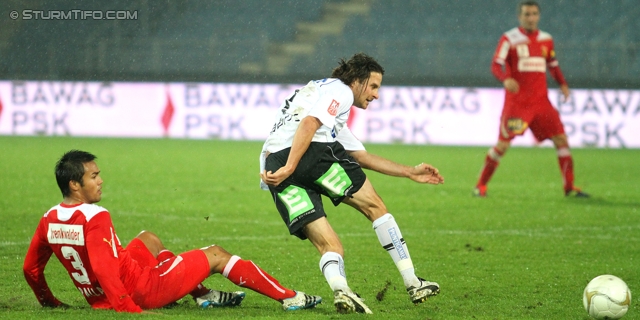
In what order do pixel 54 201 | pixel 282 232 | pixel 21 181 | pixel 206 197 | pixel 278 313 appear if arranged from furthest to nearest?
1. pixel 21 181
2. pixel 206 197
3. pixel 54 201
4. pixel 282 232
5. pixel 278 313

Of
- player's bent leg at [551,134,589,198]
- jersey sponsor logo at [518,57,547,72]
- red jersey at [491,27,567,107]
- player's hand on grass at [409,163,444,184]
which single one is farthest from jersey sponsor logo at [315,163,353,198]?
jersey sponsor logo at [518,57,547,72]

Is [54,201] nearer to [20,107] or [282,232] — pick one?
[282,232]

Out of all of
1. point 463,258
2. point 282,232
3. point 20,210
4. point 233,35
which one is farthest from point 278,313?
point 233,35

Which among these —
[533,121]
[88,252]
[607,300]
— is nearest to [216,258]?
[88,252]

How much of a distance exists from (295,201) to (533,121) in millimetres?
6752

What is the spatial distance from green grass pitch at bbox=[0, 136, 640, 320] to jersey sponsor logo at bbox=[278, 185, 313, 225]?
561mm

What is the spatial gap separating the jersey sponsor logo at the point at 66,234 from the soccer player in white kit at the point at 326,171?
1023 mm

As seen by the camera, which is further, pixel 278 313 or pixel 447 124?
pixel 447 124

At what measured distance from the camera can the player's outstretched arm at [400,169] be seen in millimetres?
5363

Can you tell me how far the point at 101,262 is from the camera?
4.50 meters

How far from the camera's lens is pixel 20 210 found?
30.5ft

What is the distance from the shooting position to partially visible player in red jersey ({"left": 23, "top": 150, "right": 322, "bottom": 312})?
4.54m

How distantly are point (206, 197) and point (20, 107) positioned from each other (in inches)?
405

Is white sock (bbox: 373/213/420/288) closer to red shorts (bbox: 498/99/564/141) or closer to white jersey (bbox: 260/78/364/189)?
white jersey (bbox: 260/78/364/189)
